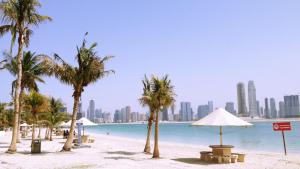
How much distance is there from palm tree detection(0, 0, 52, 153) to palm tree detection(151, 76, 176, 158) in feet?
23.8

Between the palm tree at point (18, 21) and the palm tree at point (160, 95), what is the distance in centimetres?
725

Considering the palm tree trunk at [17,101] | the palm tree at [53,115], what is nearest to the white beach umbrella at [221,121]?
Result: the palm tree trunk at [17,101]

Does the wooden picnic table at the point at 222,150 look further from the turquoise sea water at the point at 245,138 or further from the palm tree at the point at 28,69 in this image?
the palm tree at the point at 28,69

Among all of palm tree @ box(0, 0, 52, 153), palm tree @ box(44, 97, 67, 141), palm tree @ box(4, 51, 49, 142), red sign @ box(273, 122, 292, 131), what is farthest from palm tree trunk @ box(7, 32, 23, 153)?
palm tree @ box(44, 97, 67, 141)

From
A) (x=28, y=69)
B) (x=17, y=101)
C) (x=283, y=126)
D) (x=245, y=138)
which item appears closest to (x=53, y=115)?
(x=28, y=69)

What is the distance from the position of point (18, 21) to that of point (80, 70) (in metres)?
4.17

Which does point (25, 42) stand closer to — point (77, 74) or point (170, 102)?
point (77, 74)

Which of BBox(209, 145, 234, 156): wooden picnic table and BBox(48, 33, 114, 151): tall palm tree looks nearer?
BBox(209, 145, 234, 156): wooden picnic table

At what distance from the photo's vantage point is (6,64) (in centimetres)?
2583

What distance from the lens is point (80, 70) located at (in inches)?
717

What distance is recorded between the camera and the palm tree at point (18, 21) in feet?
55.2

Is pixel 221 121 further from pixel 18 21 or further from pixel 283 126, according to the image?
pixel 18 21

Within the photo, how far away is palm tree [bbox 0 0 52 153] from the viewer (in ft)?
55.2

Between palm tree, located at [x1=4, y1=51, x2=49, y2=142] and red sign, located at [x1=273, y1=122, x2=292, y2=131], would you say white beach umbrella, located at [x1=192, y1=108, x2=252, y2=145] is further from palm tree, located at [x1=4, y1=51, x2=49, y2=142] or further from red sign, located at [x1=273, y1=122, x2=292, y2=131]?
palm tree, located at [x1=4, y1=51, x2=49, y2=142]
